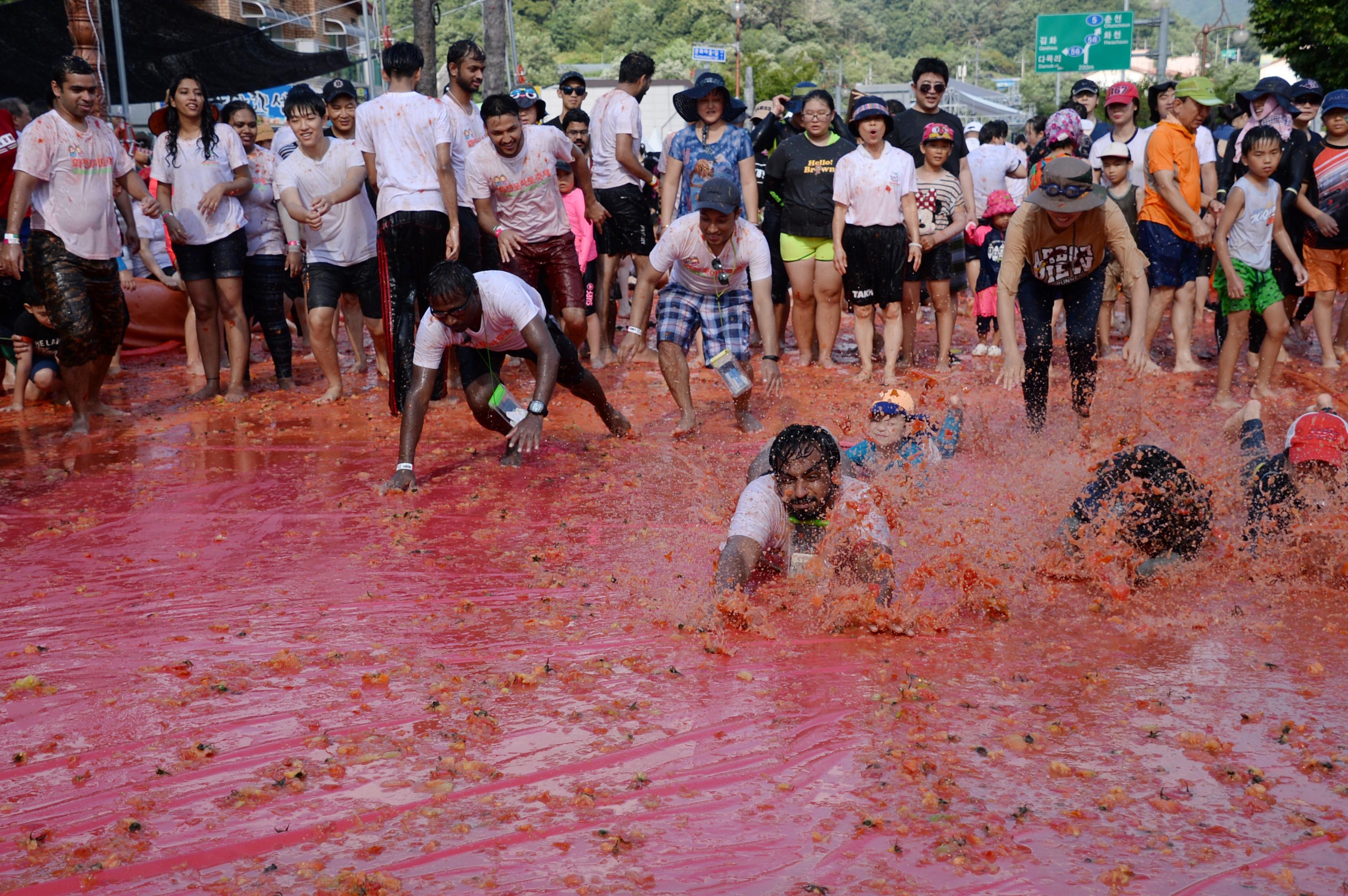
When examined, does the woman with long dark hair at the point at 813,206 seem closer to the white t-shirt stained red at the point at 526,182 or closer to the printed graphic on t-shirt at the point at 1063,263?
the white t-shirt stained red at the point at 526,182

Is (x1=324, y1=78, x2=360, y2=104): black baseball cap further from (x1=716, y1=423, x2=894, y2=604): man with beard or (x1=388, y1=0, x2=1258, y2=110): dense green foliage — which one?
(x1=388, y1=0, x2=1258, y2=110): dense green foliage

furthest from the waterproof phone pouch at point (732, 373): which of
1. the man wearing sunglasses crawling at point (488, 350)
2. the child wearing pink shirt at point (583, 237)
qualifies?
the child wearing pink shirt at point (583, 237)

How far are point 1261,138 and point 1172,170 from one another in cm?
86

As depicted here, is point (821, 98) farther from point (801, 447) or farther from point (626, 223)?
point (801, 447)

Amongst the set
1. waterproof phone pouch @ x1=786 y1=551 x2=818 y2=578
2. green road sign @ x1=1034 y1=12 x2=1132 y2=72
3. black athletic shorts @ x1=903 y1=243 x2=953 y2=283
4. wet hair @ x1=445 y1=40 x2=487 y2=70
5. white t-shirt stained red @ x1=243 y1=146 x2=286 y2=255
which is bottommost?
waterproof phone pouch @ x1=786 y1=551 x2=818 y2=578

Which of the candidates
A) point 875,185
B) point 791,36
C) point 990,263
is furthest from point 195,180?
point 791,36

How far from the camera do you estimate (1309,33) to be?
21.2 metres

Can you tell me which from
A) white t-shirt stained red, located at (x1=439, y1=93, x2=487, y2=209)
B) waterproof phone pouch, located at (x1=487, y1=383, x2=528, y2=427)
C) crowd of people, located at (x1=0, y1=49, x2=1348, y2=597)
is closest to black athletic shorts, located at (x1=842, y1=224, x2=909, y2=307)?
crowd of people, located at (x1=0, y1=49, x2=1348, y2=597)

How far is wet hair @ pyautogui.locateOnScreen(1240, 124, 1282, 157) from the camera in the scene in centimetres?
839

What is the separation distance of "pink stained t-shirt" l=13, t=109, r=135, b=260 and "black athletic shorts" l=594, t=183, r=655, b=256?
374cm

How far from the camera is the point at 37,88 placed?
50.5ft

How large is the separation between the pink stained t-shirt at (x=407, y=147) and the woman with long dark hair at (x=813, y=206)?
2.93 metres

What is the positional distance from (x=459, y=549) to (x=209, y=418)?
154 inches

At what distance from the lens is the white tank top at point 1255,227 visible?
823 centimetres
